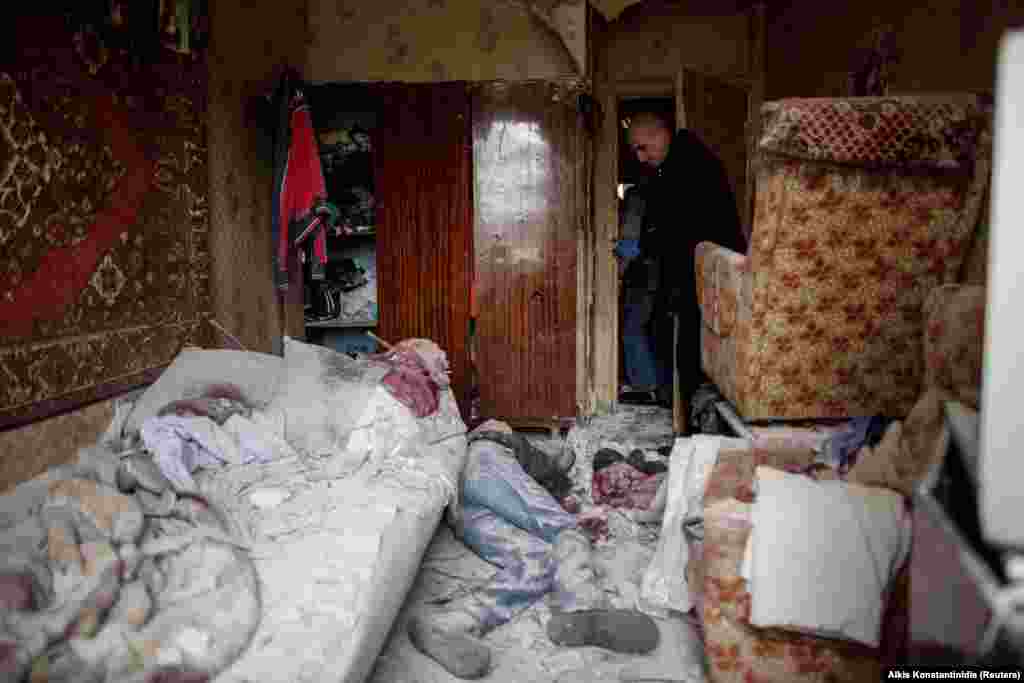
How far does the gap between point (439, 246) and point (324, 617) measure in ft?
10.0

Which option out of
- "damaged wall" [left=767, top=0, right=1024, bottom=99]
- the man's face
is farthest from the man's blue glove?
"damaged wall" [left=767, top=0, right=1024, bottom=99]

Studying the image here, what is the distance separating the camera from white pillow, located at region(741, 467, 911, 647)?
64.4 inches

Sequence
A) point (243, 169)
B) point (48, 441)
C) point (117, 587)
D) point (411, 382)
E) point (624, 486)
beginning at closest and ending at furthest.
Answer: point (117, 587)
point (48, 441)
point (411, 382)
point (624, 486)
point (243, 169)

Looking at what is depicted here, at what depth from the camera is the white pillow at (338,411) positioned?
271 cm

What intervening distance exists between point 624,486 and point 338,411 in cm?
137

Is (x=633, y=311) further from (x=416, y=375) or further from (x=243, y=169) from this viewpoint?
(x=243, y=169)

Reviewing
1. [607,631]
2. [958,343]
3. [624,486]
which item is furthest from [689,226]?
[607,631]

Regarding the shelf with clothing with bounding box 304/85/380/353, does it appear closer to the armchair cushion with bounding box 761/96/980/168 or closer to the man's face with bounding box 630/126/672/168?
the man's face with bounding box 630/126/672/168

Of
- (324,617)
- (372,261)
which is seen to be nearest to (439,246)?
→ (372,261)

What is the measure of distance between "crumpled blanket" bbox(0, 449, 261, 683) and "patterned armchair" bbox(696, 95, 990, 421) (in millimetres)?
1755

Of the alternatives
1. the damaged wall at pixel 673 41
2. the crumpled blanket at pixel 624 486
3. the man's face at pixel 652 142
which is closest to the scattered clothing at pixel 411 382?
the crumpled blanket at pixel 624 486

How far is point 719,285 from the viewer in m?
2.86

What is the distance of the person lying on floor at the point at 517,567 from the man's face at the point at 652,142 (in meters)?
2.13

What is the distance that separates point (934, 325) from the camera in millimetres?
1982
